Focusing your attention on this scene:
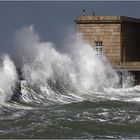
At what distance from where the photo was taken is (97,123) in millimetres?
13742

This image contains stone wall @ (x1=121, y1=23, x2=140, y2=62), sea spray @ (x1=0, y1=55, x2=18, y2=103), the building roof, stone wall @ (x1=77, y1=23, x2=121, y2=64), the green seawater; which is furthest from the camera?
stone wall @ (x1=121, y1=23, x2=140, y2=62)

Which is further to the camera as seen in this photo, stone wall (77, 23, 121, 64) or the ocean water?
stone wall (77, 23, 121, 64)

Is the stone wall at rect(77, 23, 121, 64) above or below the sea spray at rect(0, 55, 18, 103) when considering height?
above

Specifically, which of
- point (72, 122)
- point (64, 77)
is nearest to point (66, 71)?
point (64, 77)

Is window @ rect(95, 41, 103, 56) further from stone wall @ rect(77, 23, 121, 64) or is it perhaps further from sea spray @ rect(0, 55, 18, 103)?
sea spray @ rect(0, 55, 18, 103)

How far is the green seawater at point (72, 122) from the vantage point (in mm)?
12281

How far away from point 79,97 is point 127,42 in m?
9.26

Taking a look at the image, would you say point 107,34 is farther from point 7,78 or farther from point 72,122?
point 72,122

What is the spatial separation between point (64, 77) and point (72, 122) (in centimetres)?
1030

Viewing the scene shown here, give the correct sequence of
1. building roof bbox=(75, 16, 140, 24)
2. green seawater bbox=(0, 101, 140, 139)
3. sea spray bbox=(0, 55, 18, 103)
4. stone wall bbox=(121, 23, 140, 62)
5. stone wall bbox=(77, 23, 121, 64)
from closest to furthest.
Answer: green seawater bbox=(0, 101, 140, 139) < sea spray bbox=(0, 55, 18, 103) < building roof bbox=(75, 16, 140, 24) < stone wall bbox=(77, 23, 121, 64) < stone wall bbox=(121, 23, 140, 62)

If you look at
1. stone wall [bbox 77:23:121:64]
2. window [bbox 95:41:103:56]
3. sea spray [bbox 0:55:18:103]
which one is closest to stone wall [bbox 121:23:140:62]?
stone wall [bbox 77:23:121:64]

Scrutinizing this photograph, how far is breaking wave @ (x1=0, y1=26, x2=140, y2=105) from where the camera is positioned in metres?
19.6

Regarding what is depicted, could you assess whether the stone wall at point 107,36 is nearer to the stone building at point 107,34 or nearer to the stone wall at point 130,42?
the stone building at point 107,34

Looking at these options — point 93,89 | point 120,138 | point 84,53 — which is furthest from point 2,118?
point 84,53
